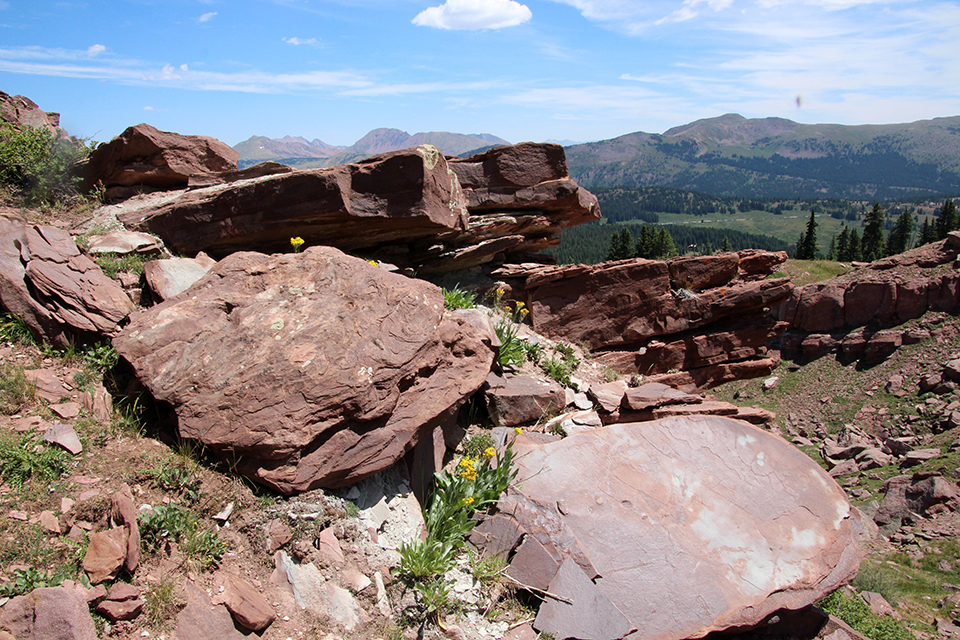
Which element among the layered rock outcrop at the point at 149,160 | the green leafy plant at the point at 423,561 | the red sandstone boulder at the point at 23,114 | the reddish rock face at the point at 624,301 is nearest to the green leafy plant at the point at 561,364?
the reddish rock face at the point at 624,301

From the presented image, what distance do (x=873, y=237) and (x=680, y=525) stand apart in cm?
9865

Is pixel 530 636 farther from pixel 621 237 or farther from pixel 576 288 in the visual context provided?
pixel 621 237

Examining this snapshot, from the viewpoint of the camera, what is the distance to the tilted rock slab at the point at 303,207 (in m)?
9.40

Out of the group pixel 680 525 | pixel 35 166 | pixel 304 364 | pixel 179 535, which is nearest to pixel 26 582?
pixel 179 535

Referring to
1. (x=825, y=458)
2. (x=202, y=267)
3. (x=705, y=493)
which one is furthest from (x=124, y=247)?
(x=825, y=458)

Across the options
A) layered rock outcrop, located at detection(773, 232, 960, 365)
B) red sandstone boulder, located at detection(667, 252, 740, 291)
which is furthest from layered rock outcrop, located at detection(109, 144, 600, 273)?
layered rock outcrop, located at detection(773, 232, 960, 365)

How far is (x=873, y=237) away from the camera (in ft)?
273

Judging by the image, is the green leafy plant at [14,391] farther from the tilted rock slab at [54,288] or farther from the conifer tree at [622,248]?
the conifer tree at [622,248]

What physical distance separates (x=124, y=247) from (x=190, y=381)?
15.7 ft

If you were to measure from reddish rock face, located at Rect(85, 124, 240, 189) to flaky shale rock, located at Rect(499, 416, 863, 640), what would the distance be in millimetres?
9293

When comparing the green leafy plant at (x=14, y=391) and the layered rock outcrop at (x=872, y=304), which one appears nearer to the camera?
the green leafy plant at (x=14, y=391)

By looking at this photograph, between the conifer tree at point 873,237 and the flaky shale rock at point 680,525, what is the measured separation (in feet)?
305

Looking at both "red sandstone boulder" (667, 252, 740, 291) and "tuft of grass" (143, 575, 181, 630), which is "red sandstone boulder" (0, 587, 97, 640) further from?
"red sandstone boulder" (667, 252, 740, 291)

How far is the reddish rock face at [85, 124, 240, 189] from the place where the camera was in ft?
35.1
